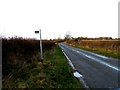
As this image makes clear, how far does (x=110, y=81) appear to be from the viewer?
11.7 metres

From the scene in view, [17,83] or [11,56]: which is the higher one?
[11,56]

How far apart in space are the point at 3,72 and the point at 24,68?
2225 mm

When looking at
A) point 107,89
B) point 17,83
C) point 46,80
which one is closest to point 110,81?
point 107,89

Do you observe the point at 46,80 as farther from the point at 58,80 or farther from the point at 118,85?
the point at 118,85

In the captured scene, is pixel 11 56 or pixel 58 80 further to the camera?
pixel 11 56

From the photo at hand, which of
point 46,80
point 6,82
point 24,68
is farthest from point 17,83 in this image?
point 24,68

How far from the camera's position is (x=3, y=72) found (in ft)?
41.8

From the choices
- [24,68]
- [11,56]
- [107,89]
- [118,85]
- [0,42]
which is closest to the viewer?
[107,89]

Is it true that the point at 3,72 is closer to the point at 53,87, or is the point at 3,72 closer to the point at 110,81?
the point at 53,87

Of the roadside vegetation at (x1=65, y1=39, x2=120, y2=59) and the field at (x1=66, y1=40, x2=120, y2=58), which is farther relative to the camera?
the field at (x1=66, y1=40, x2=120, y2=58)

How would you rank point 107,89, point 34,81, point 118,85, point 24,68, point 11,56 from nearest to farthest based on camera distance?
point 107,89
point 118,85
point 34,81
point 11,56
point 24,68

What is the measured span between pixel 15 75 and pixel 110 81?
15.1 feet

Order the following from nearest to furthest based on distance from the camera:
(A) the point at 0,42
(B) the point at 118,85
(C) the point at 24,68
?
1. (B) the point at 118,85
2. (A) the point at 0,42
3. (C) the point at 24,68

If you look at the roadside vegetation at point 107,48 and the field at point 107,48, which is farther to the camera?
the field at point 107,48
